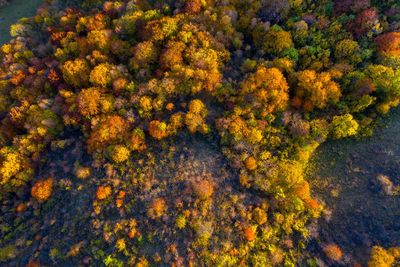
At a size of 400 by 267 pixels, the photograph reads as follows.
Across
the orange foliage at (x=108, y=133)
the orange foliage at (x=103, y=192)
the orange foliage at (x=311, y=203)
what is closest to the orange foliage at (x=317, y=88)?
the orange foliage at (x=311, y=203)

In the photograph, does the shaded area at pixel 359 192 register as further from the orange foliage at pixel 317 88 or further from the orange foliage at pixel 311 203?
the orange foliage at pixel 317 88

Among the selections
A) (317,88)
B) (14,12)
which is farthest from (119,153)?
(14,12)

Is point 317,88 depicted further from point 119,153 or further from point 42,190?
point 42,190

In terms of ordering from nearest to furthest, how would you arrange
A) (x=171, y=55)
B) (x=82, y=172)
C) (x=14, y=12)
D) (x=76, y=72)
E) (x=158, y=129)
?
1. (x=82, y=172)
2. (x=158, y=129)
3. (x=171, y=55)
4. (x=76, y=72)
5. (x=14, y=12)

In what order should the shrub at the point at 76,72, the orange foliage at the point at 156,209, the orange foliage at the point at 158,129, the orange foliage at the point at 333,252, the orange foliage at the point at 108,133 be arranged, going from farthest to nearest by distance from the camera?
the shrub at the point at 76,72, the orange foliage at the point at 108,133, the orange foliage at the point at 158,129, the orange foliage at the point at 156,209, the orange foliage at the point at 333,252

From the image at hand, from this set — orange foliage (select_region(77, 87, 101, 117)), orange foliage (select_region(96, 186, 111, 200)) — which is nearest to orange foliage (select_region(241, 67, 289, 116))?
orange foliage (select_region(77, 87, 101, 117))

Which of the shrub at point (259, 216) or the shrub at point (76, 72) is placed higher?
the shrub at point (76, 72)
